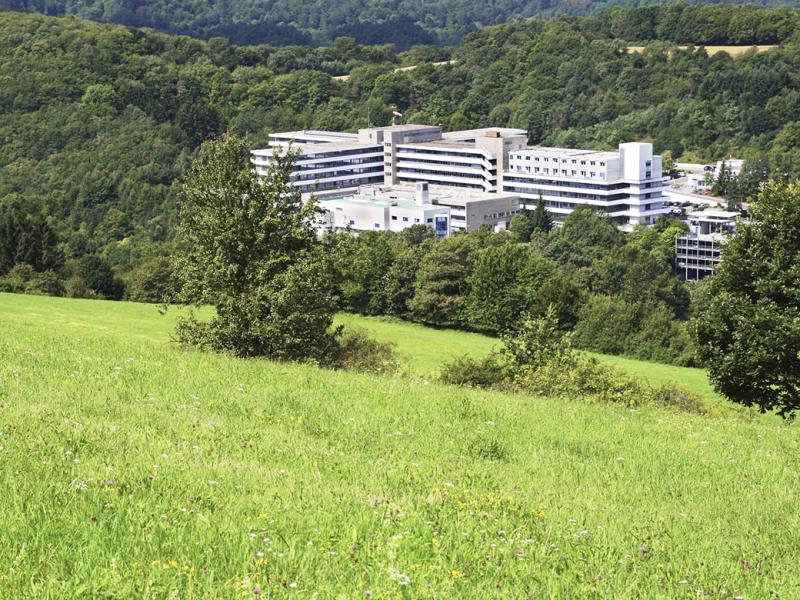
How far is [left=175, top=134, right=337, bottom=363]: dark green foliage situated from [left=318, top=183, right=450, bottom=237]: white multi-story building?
8200 cm

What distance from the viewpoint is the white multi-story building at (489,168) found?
123 m

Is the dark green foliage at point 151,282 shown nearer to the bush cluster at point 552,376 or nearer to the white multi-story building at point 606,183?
the bush cluster at point 552,376

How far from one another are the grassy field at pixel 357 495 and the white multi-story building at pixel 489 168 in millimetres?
94397

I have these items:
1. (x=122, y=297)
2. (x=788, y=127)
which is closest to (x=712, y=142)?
(x=788, y=127)

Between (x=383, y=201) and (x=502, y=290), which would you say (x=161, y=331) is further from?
(x=383, y=201)

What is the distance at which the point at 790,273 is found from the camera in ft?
84.9

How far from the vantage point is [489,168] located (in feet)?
453

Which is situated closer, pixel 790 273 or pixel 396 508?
pixel 396 508

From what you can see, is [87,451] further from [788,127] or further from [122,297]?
[788,127]

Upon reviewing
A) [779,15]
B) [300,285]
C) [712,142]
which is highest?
[779,15]

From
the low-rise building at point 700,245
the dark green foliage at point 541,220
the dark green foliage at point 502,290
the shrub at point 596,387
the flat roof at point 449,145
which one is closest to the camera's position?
the shrub at point 596,387

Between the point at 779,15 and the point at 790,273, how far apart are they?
179m

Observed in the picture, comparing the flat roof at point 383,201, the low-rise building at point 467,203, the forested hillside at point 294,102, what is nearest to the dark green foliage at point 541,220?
the low-rise building at point 467,203

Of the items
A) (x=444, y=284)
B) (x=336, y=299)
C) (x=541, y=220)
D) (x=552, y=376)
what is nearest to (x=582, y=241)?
(x=541, y=220)
